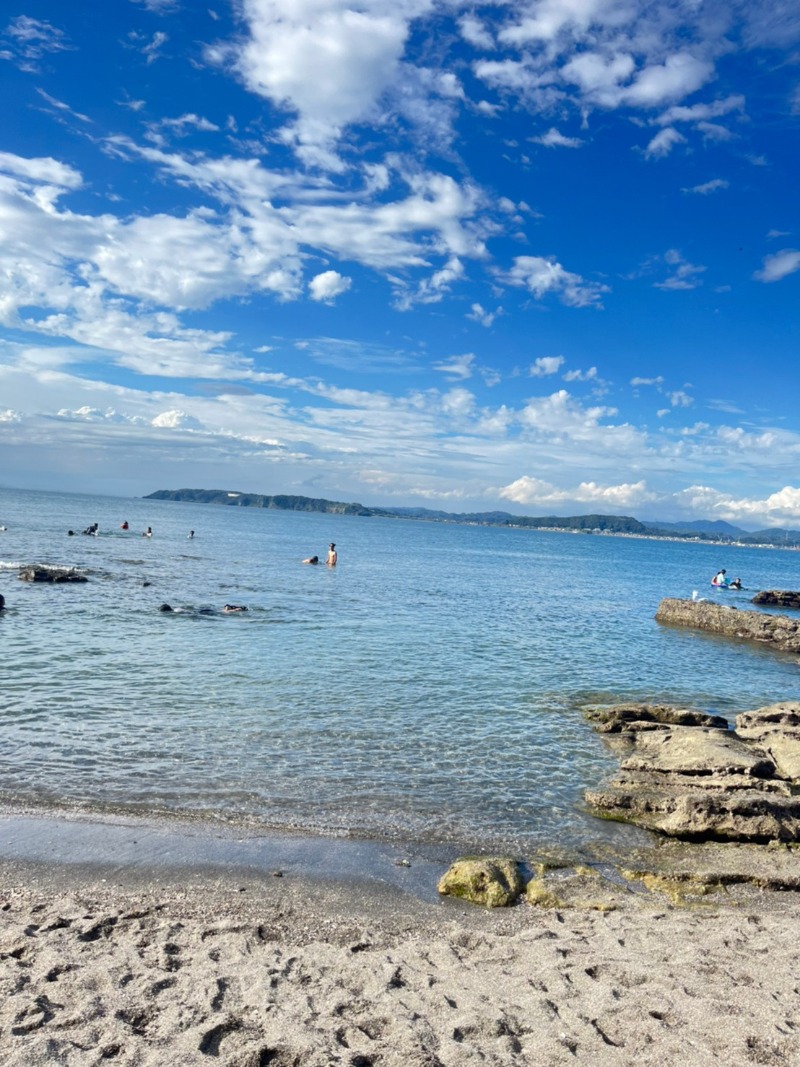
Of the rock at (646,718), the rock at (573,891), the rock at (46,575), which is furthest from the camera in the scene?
the rock at (46,575)

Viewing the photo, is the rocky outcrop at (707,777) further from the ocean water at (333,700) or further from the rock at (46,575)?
the rock at (46,575)

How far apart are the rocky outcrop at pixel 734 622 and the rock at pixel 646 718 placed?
20874 millimetres

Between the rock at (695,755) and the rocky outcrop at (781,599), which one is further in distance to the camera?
the rocky outcrop at (781,599)

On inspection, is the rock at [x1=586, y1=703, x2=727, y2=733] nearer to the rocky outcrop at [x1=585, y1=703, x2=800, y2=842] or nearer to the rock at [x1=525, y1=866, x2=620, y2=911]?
the rocky outcrop at [x1=585, y1=703, x2=800, y2=842]

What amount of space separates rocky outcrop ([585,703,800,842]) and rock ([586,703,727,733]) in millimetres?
28

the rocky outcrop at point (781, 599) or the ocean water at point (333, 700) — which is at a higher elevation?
the rocky outcrop at point (781, 599)

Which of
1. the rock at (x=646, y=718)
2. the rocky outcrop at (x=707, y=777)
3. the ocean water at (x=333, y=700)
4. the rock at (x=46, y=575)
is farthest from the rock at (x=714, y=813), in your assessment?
the rock at (x=46, y=575)

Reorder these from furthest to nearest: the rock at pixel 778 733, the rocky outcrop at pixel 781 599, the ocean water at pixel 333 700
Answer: the rocky outcrop at pixel 781 599 < the rock at pixel 778 733 < the ocean water at pixel 333 700

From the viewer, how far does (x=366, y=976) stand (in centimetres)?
712

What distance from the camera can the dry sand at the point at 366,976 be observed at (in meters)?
5.84

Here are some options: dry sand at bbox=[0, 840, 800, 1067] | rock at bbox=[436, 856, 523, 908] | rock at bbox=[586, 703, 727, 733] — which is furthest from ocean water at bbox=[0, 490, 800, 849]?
dry sand at bbox=[0, 840, 800, 1067]

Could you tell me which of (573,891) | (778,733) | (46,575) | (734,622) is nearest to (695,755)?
(778,733)

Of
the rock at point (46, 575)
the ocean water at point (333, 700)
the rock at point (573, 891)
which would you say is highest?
the rock at point (46, 575)

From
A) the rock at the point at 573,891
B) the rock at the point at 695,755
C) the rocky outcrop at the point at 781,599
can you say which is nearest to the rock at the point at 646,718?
the rock at the point at 695,755
